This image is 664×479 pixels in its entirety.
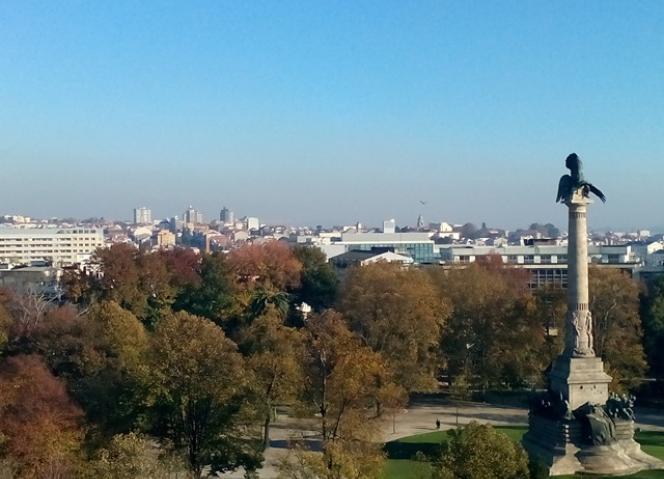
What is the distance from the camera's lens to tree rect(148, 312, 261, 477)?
2883cm

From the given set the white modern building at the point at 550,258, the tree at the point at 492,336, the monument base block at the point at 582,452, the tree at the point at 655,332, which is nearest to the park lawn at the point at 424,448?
the monument base block at the point at 582,452

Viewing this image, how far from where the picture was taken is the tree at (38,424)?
27344mm

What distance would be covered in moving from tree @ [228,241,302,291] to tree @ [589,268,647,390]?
73.6ft

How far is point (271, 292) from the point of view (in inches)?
2165

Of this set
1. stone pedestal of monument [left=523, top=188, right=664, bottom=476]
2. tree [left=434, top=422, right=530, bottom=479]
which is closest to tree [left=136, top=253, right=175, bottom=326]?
stone pedestal of monument [left=523, top=188, right=664, bottom=476]

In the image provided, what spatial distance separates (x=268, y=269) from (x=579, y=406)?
31461 mm

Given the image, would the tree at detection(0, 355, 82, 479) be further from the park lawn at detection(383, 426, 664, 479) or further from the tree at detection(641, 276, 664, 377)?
the tree at detection(641, 276, 664, 377)

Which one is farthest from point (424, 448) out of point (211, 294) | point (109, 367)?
point (211, 294)

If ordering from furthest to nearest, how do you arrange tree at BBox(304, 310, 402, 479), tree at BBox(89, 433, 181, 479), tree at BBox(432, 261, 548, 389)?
tree at BBox(432, 261, 548, 389) < tree at BBox(304, 310, 402, 479) < tree at BBox(89, 433, 181, 479)

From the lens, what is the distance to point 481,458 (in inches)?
878

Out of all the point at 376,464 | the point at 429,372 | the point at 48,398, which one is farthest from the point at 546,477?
the point at 429,372

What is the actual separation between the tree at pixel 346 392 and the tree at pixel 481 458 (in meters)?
2.67

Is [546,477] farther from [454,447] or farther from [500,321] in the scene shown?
[500,321]

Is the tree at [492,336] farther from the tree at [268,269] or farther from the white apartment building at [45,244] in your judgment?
the white apartment building at [45,244]
